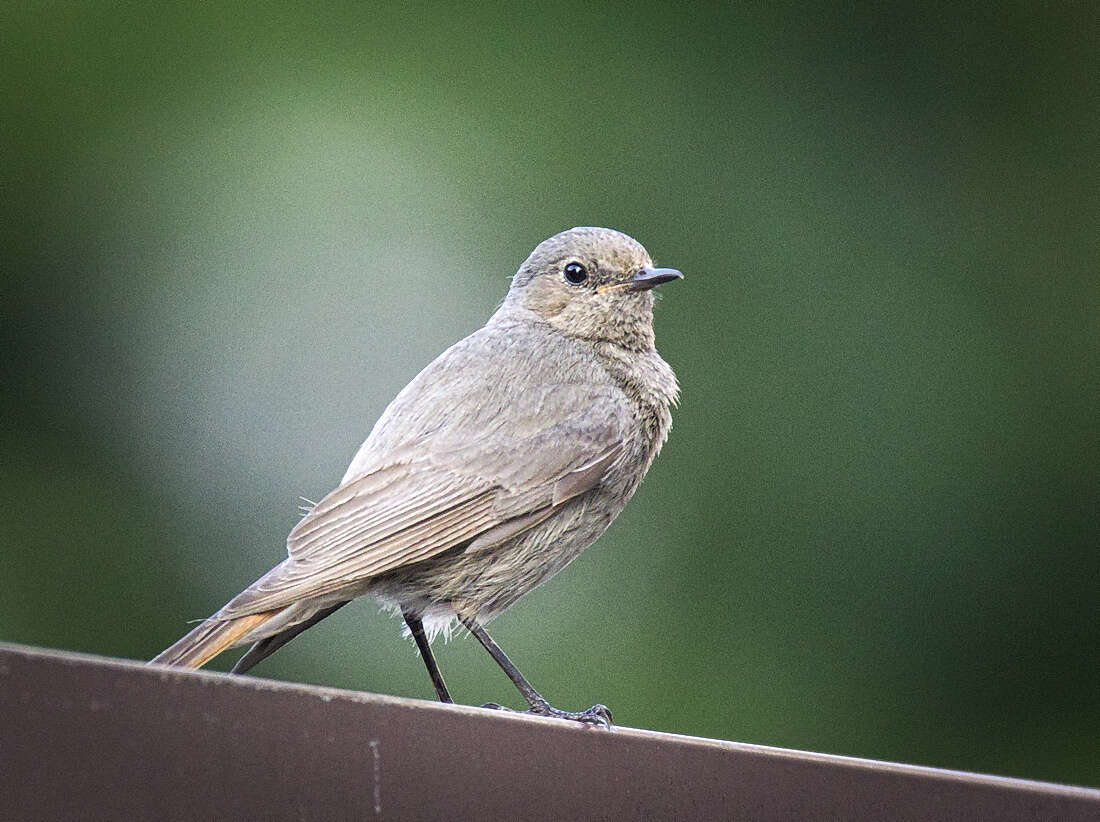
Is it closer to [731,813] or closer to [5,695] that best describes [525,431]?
[731,813]

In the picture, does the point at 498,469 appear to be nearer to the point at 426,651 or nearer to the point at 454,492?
the point at 454,492

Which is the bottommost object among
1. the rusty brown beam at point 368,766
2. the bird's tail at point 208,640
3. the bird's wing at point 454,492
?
the bird's tail at point 208,640

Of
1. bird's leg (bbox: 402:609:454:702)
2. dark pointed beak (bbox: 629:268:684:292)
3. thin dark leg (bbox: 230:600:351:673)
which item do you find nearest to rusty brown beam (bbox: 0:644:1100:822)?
thin dark leg (bbox: 230:600:351:673)

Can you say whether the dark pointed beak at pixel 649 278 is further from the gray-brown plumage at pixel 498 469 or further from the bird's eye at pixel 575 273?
the bird's eye at pixel 575 273

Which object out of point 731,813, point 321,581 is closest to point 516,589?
point 321,581

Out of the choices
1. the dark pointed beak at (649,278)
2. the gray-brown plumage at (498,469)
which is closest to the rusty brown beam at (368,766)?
the gray-brown plumage at (498,469)

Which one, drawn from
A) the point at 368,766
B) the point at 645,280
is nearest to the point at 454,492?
the point at 645,280

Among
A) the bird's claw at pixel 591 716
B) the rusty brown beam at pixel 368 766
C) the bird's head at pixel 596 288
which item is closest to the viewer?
the rusty brown beam at pixel 368 766
